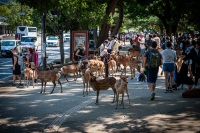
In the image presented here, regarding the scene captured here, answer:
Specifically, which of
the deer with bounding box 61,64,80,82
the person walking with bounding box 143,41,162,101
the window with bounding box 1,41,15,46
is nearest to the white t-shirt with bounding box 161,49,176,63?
the person walking with bounding box 143,41,162,101

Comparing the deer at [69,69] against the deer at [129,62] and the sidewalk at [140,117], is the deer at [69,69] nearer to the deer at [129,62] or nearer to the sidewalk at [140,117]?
the deer at [129,62]

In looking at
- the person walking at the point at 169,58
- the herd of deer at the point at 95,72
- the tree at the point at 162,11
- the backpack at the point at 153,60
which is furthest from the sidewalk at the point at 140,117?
the tree at the point at 162,11

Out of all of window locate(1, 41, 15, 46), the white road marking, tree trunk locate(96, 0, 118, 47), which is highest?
tree trunk locate(96, 0, 118, 47)

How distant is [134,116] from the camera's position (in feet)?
33.2

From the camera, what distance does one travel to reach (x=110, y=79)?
12.0 meters

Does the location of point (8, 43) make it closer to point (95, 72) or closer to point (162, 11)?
point (162, 11)

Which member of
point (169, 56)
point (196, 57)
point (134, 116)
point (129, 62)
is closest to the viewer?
point (134, 116)

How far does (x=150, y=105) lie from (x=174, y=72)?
346 centimetres

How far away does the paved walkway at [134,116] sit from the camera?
891 cm

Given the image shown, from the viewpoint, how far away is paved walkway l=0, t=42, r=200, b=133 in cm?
891

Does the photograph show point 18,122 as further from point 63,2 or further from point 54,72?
point 63,2

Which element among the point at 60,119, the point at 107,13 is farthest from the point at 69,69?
the point at 107,13

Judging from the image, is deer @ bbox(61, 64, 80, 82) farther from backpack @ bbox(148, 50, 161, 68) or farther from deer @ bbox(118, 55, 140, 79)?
backpack @ bbox(148, 50, 161, 68)

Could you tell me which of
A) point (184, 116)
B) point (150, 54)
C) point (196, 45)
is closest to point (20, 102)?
point (150, 54)
